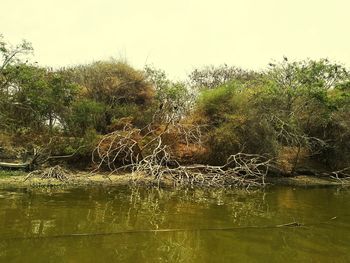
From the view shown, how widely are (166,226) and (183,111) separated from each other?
14289mm

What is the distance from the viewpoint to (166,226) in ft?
32.4

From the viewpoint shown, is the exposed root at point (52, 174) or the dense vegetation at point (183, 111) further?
the dense vegetation at point (183, 111)

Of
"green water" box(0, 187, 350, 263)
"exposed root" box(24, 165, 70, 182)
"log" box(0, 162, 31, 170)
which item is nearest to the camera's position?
"green water" box(0, 187, 350, 263)

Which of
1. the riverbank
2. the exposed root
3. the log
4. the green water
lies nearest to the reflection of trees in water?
the green water

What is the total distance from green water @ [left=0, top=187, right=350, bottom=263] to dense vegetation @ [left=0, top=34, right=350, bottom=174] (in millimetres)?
5690

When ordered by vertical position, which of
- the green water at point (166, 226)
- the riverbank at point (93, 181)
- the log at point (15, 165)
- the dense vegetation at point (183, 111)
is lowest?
the green water at point (166, 226)

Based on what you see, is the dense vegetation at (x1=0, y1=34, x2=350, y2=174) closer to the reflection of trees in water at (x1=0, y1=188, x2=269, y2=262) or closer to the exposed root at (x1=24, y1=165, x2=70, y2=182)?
the exposed root at (x1=24, y1=165, x2=70, y2=182)

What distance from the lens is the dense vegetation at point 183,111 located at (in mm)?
20902

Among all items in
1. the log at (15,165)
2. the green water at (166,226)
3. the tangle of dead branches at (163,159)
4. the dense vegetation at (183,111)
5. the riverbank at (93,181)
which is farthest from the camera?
the dense vegetation at (183,111)

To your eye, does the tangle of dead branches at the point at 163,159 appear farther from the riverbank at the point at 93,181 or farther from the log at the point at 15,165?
the log at the point at 15,165

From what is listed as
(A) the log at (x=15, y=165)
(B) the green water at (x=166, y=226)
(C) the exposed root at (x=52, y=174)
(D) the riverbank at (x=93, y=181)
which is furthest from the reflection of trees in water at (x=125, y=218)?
(A) the log at (x=15, y=165)

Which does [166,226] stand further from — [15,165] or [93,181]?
[15,165]

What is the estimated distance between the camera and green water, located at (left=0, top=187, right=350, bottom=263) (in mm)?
7562

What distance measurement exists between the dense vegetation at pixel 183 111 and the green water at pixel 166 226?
18.7 ft
